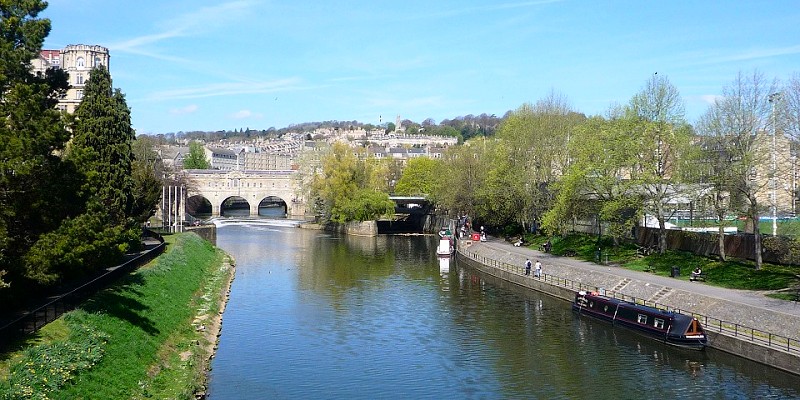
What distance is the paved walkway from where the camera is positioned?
33281 mm

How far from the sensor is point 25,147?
78.2ft

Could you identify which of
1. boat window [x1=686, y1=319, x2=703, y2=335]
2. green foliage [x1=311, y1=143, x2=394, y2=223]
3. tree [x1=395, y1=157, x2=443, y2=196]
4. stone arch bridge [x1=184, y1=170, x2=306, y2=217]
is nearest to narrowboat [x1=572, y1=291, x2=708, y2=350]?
boat window [x1=686, y1=319, x2=703, y2=335]

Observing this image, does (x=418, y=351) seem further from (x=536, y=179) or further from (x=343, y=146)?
(x=343, y=146)

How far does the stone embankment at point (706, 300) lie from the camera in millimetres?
31312

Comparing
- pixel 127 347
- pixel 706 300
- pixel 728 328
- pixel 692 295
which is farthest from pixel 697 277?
pixel 127 347

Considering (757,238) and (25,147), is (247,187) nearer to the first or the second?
(757,238)

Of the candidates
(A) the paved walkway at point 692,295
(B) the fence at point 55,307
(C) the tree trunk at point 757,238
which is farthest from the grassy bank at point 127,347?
(C) the tree trunk at point 757,238

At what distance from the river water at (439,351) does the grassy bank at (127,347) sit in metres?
→ 1.30

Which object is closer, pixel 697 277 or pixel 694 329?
pixel 694 329

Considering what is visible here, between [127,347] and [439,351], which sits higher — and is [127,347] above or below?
above

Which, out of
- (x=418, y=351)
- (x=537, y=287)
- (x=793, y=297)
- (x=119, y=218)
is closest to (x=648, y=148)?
(x=537, y=287)

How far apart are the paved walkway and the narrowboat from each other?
2.04 metres

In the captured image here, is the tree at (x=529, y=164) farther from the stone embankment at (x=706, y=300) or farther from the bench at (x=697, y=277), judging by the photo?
the bench at (x=697, y=277)

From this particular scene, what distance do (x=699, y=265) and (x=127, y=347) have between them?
3428 cm
